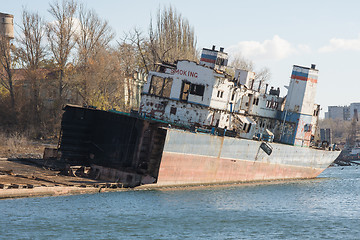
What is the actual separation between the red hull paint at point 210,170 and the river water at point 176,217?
102 centimetres

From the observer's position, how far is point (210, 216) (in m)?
25.7

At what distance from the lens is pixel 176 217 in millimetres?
24703

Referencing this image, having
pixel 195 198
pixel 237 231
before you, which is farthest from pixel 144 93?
pixel 237 231

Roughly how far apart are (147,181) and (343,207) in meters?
13.3

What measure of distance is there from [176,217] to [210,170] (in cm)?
1063

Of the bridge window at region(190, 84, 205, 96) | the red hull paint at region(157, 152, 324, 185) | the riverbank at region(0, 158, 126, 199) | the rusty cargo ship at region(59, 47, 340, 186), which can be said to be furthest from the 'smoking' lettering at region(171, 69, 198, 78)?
the riverbank at region(0, 158, 126, 199)

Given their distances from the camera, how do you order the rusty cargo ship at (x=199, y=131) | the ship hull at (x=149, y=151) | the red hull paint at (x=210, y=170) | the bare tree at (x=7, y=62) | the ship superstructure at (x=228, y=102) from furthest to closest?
the bare tree at (x=7, y=62), the ship superstructure at (x=228, y=102), the rusty cargo ship at (x=199, y=131), the red hull paint at (x=210, y=170), the ship hull at (x=149, y=151)

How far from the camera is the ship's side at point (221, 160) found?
3142 centimetres

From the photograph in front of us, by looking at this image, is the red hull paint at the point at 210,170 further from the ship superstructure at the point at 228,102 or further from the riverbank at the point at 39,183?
the riverbank at the point at 39,183

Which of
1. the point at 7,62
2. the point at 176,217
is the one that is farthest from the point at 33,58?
the point at 176,217

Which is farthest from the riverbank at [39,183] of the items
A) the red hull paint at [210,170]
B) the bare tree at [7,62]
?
the bare tree at [7,62]

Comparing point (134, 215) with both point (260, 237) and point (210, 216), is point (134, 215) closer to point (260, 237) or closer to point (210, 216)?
point (210, 216)

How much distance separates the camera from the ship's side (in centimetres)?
3142

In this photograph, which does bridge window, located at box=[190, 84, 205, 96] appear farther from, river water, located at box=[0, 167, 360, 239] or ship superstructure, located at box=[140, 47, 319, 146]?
river water, located at box=[0, 167, 360, 239]
